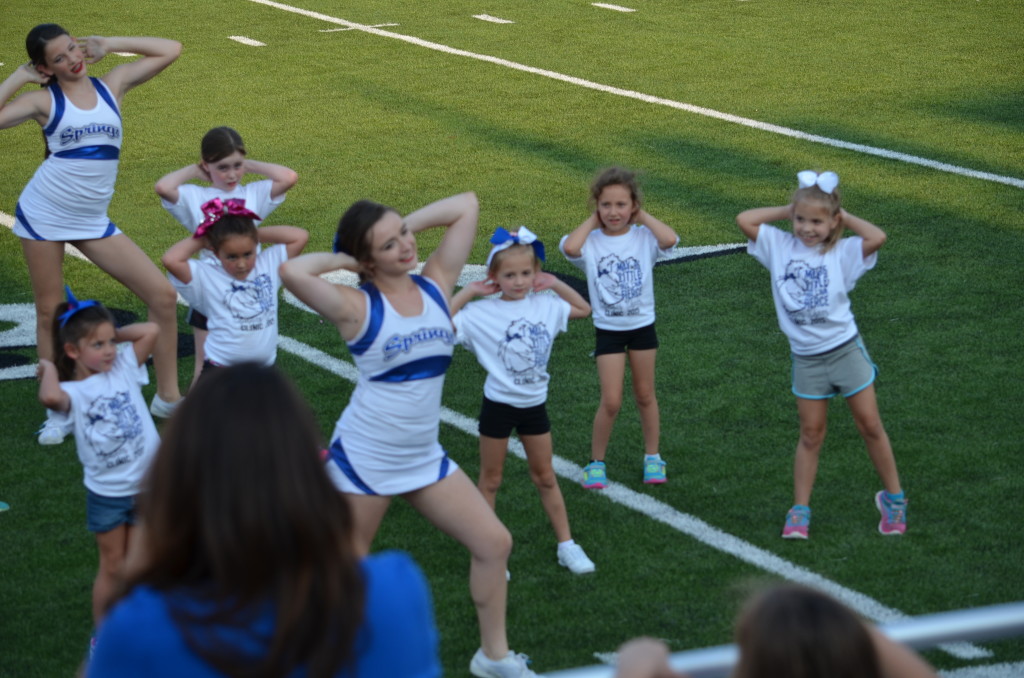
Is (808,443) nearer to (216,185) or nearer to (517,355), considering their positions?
(517,355)

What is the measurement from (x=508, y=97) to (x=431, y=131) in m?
1.91

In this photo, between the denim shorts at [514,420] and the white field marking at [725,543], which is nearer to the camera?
the white field marking at [725,543]

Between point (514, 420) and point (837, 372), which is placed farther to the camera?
point (837, 372)

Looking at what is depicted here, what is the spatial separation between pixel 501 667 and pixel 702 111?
11307mm

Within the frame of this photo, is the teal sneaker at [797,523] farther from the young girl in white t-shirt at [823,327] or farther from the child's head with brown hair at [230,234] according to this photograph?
the child's head with brown hair at [230,234]

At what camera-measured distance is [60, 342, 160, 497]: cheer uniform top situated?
16.9 feet

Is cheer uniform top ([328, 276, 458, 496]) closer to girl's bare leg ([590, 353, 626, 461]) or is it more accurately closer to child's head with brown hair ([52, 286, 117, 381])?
child's head with brown hair ([52, 286, 117, 381])

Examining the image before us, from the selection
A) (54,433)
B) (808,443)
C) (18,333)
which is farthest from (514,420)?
(18,333)

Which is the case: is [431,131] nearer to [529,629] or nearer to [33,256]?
[33,256]

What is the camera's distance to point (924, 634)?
2.51 meters

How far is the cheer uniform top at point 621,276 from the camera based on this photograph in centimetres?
682

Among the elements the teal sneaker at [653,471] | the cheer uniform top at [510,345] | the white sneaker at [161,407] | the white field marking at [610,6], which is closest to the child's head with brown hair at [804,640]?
the cheer uniform top at [510,345]

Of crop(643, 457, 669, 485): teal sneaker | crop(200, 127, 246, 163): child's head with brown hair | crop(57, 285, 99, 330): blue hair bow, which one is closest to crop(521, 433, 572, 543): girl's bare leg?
crop(643, 457, 669, 485): teal sneaker

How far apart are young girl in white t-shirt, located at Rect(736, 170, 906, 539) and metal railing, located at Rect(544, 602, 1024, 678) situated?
11.8 ft
